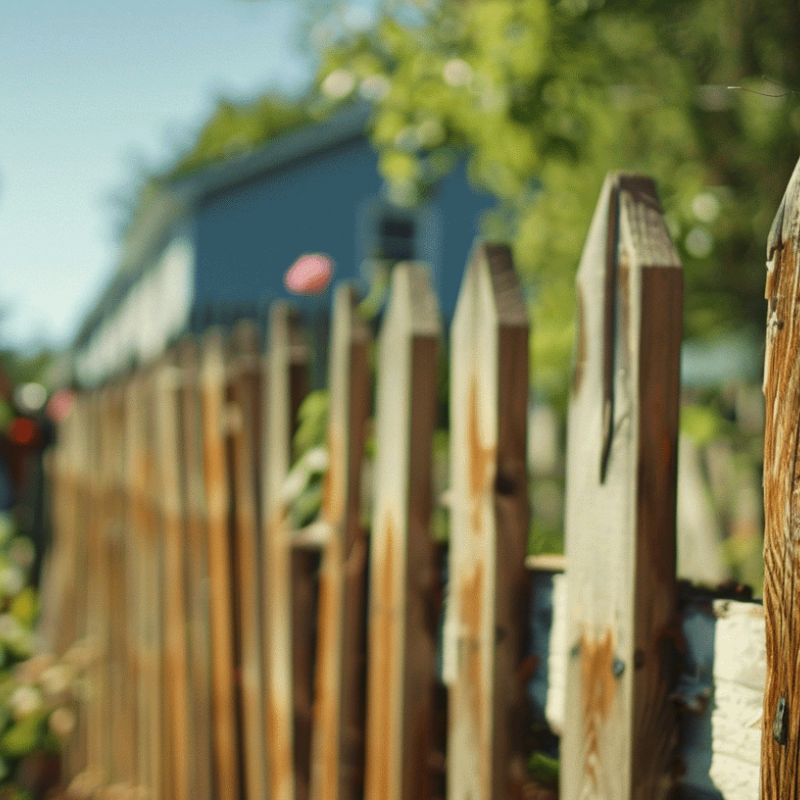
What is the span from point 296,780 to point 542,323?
210 inches

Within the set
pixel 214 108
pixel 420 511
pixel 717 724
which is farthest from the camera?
pixel 214 108

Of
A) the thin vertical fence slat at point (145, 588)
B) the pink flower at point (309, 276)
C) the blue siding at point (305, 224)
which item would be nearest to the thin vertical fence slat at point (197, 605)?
the thin vertical fence slat at point (145, 588)

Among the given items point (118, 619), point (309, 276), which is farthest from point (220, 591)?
point (118, 619)

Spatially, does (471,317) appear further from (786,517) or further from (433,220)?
(433,220)

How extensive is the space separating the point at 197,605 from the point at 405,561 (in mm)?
1227

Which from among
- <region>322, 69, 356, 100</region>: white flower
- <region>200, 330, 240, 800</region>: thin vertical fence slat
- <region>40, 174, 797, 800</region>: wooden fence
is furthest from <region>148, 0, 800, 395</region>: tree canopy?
<region>200, 330, 240, 800</region>: thin vertical fence slat

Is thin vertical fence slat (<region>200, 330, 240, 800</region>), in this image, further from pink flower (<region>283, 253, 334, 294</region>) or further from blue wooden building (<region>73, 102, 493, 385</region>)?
blue wooden building (<region>73, 102, 493, 385</region>)

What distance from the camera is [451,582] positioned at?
4.89 ft

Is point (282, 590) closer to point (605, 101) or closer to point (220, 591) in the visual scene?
point (220, 591)

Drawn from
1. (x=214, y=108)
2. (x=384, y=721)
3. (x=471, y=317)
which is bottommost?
(x=384, y=721)

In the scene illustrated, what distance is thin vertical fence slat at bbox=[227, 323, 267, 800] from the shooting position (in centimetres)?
221

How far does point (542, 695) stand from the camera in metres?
1.36

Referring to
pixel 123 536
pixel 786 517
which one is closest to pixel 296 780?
pixel 786 517

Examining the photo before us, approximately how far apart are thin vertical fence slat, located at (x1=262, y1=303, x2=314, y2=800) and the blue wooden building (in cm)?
1350
